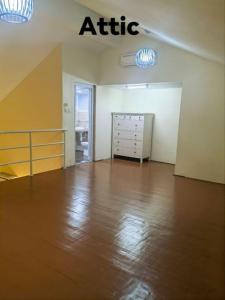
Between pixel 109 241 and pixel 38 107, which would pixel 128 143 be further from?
pixel 109 241

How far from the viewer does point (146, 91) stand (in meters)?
6.52

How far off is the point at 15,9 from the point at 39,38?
2246 millimetres

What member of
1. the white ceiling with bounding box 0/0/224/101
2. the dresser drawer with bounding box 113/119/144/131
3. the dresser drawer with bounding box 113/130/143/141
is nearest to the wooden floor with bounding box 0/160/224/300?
the white ceiling with bounding box 0/0/224/101

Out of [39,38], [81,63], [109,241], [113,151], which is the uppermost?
[39,38]

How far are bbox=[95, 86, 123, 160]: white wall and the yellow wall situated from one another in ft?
4.30

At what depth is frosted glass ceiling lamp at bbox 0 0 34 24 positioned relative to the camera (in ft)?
7.22

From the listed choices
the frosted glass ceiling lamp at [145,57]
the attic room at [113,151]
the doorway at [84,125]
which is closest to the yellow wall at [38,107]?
the attic room at [113,151]

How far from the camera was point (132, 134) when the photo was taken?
6.32 m

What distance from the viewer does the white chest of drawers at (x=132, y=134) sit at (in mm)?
6184

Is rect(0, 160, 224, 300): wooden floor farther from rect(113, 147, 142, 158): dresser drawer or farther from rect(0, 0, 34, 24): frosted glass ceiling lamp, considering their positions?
rect(0, 0, 34, 24): frosted glass ceiling lamp

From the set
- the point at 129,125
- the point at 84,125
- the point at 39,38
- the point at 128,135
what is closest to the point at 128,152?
the point at 128,135

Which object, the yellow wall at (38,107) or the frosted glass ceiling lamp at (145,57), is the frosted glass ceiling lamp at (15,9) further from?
the frosted glass ceiling lamp at (145,57)

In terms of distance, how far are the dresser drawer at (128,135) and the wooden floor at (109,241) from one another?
2.15 m

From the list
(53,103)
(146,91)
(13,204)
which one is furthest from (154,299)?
(146,91)
